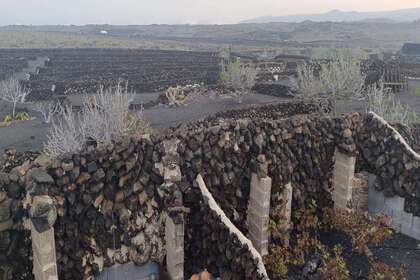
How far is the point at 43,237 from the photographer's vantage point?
7914mm

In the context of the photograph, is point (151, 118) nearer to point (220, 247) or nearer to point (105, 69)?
point (220, 247)

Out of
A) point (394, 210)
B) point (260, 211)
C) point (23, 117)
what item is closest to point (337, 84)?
point (394, 210)

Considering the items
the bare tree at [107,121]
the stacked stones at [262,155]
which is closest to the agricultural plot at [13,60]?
the bare tree at [107,121]

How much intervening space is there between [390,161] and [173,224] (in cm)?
703

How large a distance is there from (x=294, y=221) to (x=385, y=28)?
528 feet

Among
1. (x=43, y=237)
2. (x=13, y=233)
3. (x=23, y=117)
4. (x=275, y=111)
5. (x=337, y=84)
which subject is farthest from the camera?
(x=23, y=117)

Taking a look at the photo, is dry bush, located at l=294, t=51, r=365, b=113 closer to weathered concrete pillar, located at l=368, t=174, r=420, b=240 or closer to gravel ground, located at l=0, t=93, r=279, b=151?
gravel ground, located at l=0, t=93, r=279, b=151

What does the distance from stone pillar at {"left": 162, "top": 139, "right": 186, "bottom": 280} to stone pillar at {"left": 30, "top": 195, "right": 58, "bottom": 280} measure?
2.35 meters

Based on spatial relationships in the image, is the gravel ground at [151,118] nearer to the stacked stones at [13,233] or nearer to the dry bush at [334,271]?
the stacked stones at [13,233]

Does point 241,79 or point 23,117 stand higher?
point 241,79

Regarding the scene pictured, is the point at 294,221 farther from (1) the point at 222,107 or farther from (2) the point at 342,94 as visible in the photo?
(1) the point at 222,107

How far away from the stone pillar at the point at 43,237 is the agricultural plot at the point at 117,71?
71.2ft

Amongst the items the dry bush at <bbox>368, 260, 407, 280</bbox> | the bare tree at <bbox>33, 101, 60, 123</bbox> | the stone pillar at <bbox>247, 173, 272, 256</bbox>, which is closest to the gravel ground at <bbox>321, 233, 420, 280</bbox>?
the dry bush at <bbox>368, 260, 407, 280</bbox>

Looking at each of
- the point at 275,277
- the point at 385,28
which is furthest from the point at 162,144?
the point at 385,28
